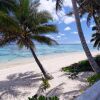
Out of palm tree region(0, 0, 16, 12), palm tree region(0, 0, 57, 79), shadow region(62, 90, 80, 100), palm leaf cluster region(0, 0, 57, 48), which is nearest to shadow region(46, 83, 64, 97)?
shadow region(62, 90, 80, 100)

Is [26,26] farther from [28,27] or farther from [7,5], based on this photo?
[7,5]

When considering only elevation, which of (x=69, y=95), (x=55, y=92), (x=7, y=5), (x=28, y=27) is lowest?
(x=55, y=92)

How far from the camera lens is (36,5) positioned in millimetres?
16578

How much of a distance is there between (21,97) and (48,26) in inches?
225

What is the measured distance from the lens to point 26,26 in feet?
51.9

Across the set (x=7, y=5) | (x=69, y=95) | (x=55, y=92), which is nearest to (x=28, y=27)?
(x=7, y=5)

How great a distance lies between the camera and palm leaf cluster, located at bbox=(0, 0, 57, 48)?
49.1 ft

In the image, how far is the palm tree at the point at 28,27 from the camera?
1504 cm

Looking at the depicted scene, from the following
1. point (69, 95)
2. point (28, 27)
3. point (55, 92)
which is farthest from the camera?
point (28, 27)

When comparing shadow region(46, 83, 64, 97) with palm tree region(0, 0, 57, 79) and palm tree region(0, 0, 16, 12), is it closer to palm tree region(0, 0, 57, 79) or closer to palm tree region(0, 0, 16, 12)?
palm tree region(0, 0, 57, 79)

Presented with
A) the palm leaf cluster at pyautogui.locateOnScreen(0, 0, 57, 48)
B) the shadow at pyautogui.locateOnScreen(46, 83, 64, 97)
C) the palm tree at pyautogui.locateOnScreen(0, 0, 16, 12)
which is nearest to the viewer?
the shadow at pyautogui.locateOnScreen(46, 83, 64, 97)

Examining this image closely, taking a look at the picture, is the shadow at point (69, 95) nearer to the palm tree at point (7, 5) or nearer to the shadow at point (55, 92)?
the shadow at point (55, 92)

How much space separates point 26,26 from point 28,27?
14cm

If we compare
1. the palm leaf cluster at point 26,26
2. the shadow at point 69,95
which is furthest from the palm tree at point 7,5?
the shadow at point 69,95
